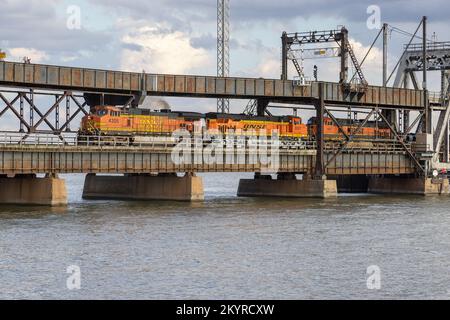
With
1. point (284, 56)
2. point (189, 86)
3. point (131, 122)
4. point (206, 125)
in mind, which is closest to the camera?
point (189, 86)

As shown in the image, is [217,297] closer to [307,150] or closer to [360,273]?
[360,273]

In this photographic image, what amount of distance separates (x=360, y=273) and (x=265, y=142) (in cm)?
5392

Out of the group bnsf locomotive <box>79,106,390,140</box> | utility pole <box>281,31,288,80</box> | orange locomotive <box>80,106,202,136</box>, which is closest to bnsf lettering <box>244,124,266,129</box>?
bnsf locomotive <box>79,106,390,140</box>

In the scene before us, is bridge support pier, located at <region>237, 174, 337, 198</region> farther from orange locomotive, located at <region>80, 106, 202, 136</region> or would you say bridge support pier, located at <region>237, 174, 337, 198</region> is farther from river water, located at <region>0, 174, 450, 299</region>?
river water, located at <region>0, 174, 450, 299</region>

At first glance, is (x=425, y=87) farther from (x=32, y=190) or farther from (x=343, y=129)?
(x=32, y=190)

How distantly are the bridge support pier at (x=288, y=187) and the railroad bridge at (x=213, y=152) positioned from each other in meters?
0.12

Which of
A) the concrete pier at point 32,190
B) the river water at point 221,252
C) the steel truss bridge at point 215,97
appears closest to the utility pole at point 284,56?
the steel truss bridge at point 215,97

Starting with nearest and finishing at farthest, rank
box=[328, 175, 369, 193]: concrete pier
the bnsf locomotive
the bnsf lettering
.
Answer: the bnsf locomotive
the bnsf lettering
box=[328, 175, 369, 193]: concrete pier

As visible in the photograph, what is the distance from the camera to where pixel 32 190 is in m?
78.1

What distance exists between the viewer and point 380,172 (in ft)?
350

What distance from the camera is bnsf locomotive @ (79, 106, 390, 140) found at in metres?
89.9

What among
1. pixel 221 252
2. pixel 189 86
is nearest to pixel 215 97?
pixel 189 86

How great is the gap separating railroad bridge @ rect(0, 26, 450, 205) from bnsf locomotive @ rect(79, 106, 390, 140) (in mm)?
1182

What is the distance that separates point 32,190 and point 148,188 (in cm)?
1511
